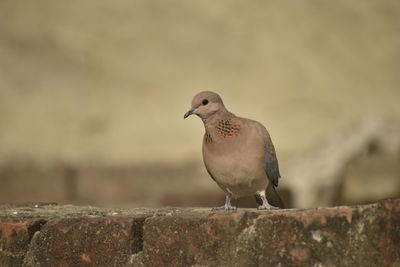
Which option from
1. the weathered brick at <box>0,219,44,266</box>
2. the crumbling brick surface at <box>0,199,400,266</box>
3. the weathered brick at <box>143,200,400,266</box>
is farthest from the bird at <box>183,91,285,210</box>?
the weathered brick at <box>0,219,44,266</box>

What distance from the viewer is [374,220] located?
3.65 meters

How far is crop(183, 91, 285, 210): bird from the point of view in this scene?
Answer: 15.2ft

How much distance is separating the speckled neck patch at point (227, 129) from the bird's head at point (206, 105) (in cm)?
7

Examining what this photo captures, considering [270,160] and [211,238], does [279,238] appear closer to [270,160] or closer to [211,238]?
[211,238]

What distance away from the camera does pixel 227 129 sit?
15.4ft

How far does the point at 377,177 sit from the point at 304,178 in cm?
117

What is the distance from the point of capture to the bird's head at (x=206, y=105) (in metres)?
4.74

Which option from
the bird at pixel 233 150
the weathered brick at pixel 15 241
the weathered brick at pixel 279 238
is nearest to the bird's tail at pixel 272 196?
the bird at pixel 233 150

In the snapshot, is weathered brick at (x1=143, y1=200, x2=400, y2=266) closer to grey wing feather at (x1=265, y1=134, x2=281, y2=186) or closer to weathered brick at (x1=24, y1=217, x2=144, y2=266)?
weathered brick at (x1=24, y1=217, x2=144, y2=266)

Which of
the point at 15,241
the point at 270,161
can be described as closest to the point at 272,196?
the point at 270,161

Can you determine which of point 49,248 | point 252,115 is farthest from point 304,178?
point 49,248

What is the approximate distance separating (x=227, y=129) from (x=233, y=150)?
12cm

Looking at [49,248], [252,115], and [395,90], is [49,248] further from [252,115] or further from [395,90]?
[395,90]

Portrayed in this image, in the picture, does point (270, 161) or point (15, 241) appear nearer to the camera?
point (15, 241)
